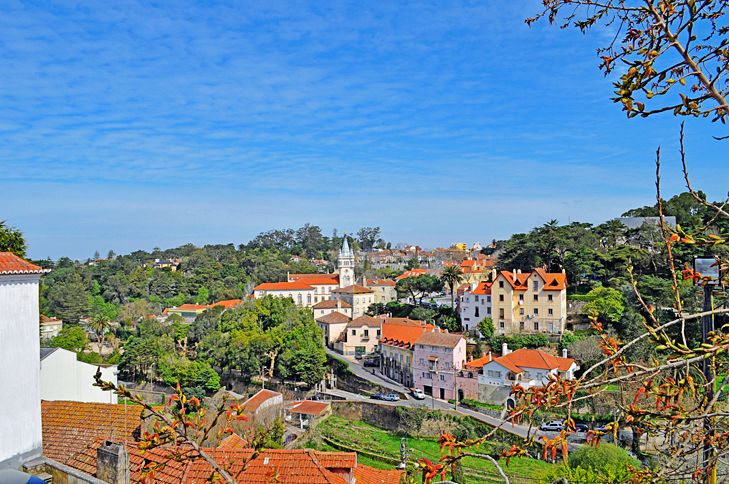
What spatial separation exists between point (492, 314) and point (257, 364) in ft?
47.4

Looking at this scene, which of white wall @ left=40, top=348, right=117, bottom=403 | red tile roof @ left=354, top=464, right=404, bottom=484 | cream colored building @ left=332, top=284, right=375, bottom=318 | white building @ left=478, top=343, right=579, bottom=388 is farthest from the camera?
cream colored building @ left=332, top=284, right=375, bottom=318

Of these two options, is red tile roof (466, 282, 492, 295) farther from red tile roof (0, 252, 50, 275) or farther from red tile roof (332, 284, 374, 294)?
red tile roof (0, 252, 50, 275)

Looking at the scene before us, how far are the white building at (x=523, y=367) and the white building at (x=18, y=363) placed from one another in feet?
74.4

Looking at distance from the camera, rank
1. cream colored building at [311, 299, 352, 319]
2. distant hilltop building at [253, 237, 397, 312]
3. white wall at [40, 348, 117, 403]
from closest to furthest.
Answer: white wall at [40, 348, 117, 403]
cream colored building at [311, 299, 352, 319]
distant hilltop building at [253, 237, 397, 312]

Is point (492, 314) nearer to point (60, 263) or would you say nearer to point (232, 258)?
point (232, 258)

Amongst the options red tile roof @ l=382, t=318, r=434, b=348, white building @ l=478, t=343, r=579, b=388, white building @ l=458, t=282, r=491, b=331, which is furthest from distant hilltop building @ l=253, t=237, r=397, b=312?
white building @ l=478, t=343, r=579, b=388

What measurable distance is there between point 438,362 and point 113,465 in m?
24.5

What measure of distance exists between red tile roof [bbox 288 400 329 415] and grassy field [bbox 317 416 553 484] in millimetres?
658

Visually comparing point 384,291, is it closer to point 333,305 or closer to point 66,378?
point 333,305

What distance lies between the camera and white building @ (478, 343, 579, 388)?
26.4 meters

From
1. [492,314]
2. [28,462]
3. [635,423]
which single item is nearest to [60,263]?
[492,314]

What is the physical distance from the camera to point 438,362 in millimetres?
29828

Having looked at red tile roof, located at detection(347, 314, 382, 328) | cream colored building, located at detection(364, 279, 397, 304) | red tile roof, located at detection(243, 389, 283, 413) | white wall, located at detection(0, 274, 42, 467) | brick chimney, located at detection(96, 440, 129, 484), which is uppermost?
white wall, located at detection(0, 274, 42, 467)

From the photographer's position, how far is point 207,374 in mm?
32594
